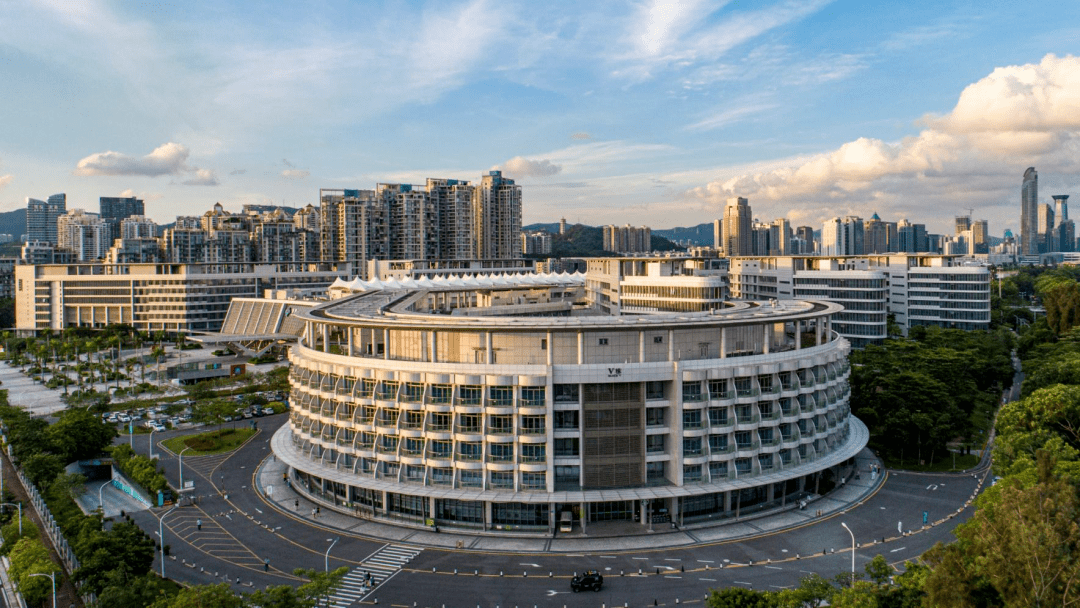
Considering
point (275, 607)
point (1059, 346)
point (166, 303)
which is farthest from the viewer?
point (166, 303)

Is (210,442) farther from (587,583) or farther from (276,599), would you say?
(587,583)

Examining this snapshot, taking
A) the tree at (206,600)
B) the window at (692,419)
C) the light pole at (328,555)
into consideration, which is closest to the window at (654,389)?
the window at (692,419)

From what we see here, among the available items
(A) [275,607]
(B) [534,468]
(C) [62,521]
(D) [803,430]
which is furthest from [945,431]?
(C) [62,521]

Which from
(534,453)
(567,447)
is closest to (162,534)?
(534,453)

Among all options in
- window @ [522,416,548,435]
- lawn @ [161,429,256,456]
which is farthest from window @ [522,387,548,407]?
lawn @ [161,429,256,456]

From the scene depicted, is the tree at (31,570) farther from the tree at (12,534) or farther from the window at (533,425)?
the window at (533,425)

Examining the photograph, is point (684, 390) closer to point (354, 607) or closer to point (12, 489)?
point (354, 607)
